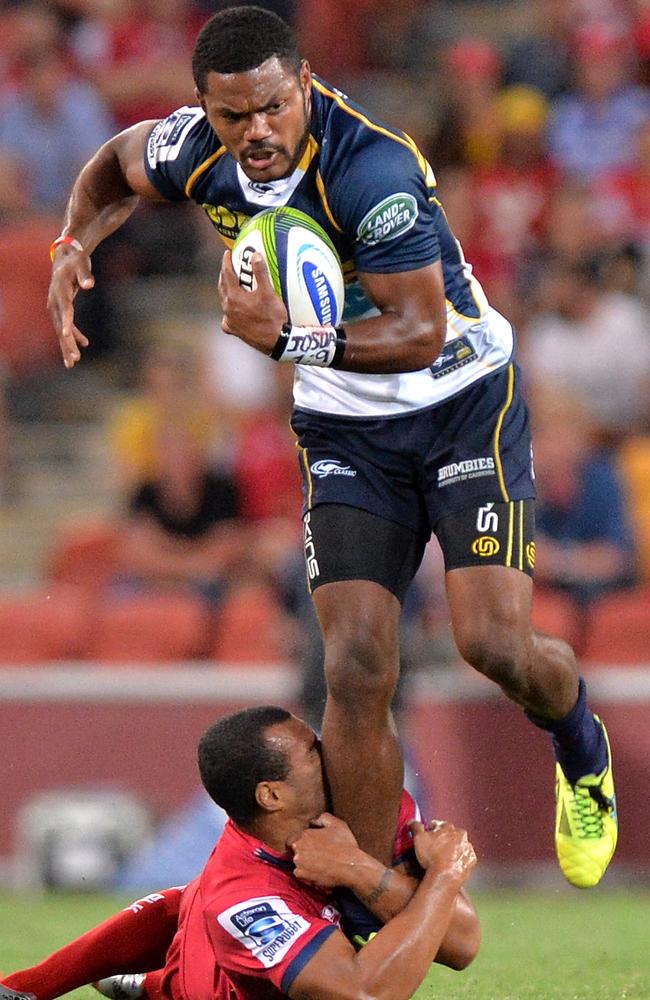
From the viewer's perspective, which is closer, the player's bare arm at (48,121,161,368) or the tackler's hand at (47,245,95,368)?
the tackler's hand at (47,245,95,368)

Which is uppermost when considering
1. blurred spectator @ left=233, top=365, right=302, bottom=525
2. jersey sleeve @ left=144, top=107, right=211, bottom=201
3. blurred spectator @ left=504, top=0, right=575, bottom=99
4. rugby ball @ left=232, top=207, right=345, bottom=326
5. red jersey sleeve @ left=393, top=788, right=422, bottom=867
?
blurred spectator @ left=504, top=0, right=575, bottom=99

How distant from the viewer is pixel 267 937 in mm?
4973

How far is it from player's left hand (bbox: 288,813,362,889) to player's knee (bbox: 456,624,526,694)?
697mm

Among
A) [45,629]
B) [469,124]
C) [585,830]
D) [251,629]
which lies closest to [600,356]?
[469,124]

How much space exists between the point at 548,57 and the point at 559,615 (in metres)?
5.00

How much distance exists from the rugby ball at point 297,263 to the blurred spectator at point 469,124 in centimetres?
732

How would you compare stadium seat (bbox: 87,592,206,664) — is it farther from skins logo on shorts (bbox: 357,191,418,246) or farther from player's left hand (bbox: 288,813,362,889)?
skins logo on shorts (bbox: 357,191,418,246)

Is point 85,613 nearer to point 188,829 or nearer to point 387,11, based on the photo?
point 188,829

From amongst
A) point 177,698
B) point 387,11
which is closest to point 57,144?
point 387,11

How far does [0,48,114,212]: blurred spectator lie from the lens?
495 inches

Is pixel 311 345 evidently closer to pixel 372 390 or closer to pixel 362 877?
pixel 372 390

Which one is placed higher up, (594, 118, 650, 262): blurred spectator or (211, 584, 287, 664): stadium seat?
(594, 118, 650, 262): blurred spectator

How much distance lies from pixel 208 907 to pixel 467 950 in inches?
31.5

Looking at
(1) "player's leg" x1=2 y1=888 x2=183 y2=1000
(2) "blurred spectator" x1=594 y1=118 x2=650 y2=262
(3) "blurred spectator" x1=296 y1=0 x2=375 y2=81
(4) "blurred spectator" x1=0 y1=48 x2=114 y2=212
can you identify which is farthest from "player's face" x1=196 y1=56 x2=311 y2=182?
(3) "blurred spectator" x1=296 y1=0 x2=375 y2=81
